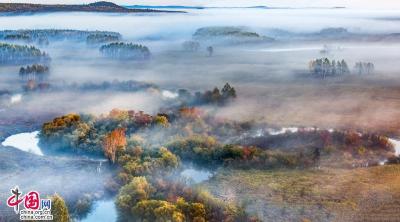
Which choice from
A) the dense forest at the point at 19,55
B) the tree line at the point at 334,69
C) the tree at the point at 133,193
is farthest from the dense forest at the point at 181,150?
the dense forest at the point at 19,55

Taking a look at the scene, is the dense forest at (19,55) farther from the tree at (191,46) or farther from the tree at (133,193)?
the tree at (133,193)

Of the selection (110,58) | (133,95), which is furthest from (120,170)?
(110,58)

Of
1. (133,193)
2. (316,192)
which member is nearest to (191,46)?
(316,192)

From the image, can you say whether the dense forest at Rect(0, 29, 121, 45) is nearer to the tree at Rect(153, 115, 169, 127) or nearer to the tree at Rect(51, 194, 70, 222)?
the tree at Rect(153, 115, 169, 127)

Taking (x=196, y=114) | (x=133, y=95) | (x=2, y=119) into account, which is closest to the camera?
(x=196, y=114)

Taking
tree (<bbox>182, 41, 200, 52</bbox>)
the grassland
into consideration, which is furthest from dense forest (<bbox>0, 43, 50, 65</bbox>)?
the grassland

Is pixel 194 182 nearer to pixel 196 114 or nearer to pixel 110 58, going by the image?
pixel 196 114

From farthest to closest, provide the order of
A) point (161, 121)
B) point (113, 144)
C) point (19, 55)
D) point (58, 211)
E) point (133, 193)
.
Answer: point (19, 55) < point (161, 121) < point (113, 144) < point (133, 193) < point (58, 211)

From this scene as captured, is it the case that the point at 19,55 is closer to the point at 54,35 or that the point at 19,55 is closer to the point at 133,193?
the point at 54,35
